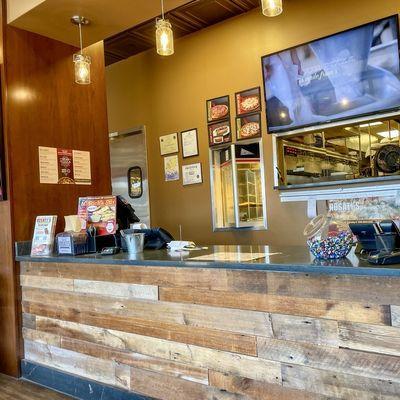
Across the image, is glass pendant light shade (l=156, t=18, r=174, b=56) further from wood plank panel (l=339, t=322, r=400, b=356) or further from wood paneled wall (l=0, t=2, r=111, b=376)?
wood plank panel (l=339, t=322, r=400, b=356)

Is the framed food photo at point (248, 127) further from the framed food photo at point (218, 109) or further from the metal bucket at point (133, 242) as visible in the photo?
the metal bucket at point (133, 242)

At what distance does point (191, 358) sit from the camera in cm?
192

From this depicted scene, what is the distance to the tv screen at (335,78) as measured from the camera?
3.22 meters

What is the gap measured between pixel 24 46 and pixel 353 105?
8.30ft

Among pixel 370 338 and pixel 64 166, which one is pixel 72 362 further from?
pixel 370 338

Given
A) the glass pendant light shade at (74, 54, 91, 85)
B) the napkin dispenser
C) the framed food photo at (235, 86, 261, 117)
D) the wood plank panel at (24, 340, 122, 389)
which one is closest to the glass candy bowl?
the wood plank panel at (24, 340, 122, 389)

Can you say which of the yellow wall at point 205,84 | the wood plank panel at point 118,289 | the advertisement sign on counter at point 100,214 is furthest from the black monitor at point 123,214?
the yellow wall at point 205,84

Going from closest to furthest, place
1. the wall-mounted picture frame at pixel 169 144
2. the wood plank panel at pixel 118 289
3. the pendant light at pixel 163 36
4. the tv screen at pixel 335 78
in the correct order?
1. the wood plank panel at pixel 118 289
2. the pendant light at pixel 163 36
3. the tv screen at pixel 335 78
4. the wall-mounted picture frame at pixel 169 144

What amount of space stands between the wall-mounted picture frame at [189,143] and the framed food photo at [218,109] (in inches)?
9.9

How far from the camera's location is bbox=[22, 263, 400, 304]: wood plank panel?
1412 millimetres

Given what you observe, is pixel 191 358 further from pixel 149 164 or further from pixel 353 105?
pixel 149 164

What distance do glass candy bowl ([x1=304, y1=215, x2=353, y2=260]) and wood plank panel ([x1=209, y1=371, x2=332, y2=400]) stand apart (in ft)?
1.69

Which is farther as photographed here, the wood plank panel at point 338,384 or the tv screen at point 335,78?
the tv screen at point 335,78

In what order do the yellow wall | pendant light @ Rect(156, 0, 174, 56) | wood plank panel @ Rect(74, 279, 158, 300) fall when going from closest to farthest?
wood plank panel @ Rect(74, 279, 158, 300) → pendant light @ Rect(156, 0, 174, 56) → the yellow wall
